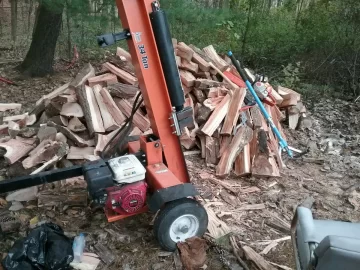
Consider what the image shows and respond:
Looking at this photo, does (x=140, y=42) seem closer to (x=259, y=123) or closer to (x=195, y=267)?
(x=195, y=267)

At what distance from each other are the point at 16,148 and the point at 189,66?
2.56 m

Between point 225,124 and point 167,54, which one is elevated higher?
point 167,54

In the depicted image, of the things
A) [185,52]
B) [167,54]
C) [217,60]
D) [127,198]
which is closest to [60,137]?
[127,198]

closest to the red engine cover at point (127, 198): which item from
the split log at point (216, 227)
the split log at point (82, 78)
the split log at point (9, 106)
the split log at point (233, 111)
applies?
the split log at point (216, 227)

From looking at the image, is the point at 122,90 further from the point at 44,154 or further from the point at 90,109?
the point at 44,154

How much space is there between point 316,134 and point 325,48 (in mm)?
3471

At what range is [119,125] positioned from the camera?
4629 millimetres

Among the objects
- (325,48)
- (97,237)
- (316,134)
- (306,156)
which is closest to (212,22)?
(325,48)

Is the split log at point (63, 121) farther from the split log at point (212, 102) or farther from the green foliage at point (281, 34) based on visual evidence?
the green foliage at point (281, 34)

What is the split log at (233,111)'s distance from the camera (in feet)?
15.7

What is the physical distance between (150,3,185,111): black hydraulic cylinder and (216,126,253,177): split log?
147 centimetres

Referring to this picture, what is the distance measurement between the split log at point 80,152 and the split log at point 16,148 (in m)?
0.45

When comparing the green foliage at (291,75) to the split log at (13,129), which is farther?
the green foliage at (291,75)

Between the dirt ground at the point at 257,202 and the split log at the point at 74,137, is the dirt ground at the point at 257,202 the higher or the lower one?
the lower one
